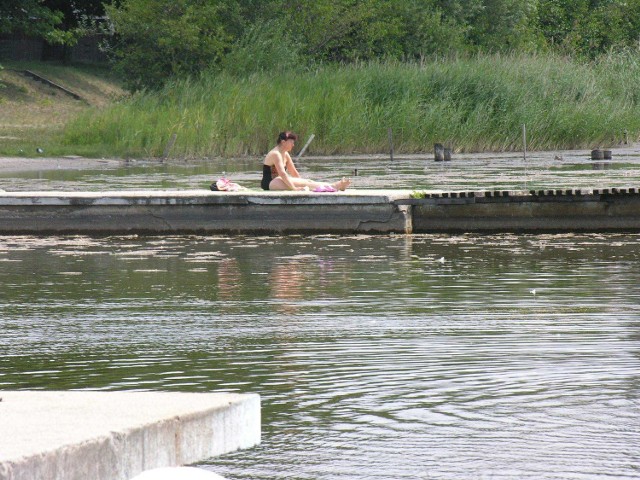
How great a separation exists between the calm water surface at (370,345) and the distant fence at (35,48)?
48.6 metres

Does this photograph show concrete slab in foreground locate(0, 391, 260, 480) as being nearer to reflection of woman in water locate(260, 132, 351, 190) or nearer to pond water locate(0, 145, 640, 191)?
reflection of woman in water locate(260, 132, 351, 190)

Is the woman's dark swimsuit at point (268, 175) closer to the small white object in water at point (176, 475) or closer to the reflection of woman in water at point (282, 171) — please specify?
the reflection of woman in water at point (282, 171)

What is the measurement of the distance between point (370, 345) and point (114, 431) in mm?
4562

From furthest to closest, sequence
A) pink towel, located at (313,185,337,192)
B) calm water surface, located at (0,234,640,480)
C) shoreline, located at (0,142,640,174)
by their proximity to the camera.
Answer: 1. shoreline, located at (0,142,640,174)
2. pink towel, located at (313,185,337,192)
3. calm water surface, located at (0,234,640,480)

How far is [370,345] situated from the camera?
9.43 meters

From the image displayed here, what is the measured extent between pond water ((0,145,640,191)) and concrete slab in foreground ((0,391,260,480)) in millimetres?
17406

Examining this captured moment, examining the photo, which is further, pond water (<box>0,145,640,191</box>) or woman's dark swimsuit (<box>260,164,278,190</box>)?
pond water (<box>0,145,640,191</box>)

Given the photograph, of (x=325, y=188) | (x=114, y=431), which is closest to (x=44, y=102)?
(x=325, y=188)

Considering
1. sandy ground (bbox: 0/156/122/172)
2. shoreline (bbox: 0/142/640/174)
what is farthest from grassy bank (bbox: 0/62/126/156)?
shoreline (bbox: 0/142/640/174)

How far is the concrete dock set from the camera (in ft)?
58.4

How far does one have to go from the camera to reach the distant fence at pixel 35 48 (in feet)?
208

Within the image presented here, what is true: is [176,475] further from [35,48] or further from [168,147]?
[35,48]

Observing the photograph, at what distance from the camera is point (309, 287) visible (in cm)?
1285

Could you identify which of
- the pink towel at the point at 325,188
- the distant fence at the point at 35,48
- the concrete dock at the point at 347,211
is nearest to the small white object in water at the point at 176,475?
the concrete dock at the point at 347,211
